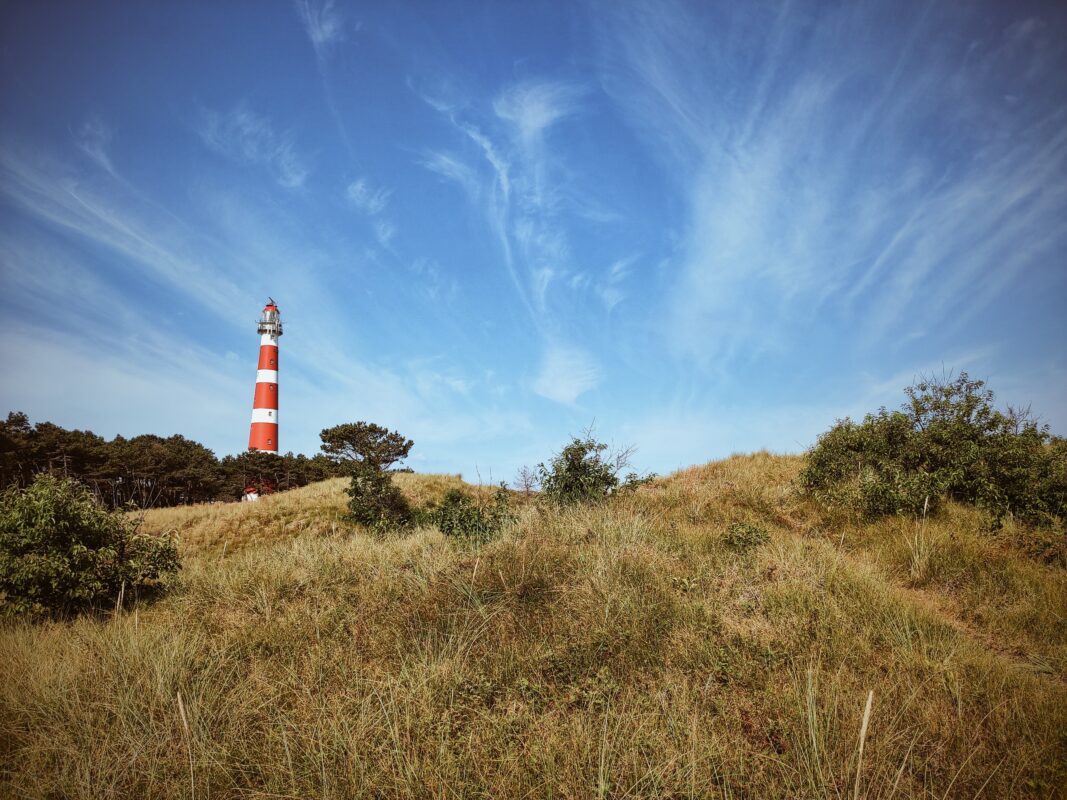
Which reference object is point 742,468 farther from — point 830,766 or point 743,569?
point 830,766

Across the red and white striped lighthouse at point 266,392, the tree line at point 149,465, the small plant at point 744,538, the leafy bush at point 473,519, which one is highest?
the red and white striped lighthouse at point 266,392

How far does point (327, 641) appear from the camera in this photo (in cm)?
513

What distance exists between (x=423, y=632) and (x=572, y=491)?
7.52 meters

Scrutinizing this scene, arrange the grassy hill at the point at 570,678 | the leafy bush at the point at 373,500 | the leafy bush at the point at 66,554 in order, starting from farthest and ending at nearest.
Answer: the leafy bush at the point at 373,500 < the leafy bush at the point at 66,554 < the grassy hill at the point at 570,678

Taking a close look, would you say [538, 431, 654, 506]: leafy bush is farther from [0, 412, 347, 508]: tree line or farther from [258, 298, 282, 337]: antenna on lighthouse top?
[258, 298, 282, 337]: antenna on lighthouse top

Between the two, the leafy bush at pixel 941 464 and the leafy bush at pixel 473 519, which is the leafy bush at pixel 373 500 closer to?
the leafy bush at pixel 473 519

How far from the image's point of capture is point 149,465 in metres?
36.7

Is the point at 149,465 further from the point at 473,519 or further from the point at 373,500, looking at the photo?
the point at 473,519

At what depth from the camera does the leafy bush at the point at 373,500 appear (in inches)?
807

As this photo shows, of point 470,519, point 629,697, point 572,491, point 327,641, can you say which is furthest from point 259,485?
point 629,697

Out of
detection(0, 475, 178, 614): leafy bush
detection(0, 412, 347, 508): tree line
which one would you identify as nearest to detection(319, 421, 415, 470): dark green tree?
detection(0, 412, 347, 508): tree line

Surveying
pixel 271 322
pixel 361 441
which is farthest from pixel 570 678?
pixel 271 322

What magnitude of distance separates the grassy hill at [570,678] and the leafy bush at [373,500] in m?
12.8

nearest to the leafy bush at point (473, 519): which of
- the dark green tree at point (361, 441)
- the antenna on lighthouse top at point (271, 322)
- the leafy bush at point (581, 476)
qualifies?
the leafy bush at point (581, 476)
